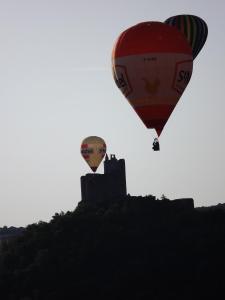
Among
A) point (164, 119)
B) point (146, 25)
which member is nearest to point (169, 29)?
point (146, 25)

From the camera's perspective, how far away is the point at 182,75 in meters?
59.1

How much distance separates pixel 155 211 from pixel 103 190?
→ 24.4ft

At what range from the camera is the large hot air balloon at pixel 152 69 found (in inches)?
2287

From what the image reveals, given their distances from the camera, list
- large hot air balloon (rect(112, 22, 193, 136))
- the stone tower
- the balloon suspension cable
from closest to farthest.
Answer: the balloon suspension cable, large hot air balloon (rect(112, 22, 193, 136)), the stone tower

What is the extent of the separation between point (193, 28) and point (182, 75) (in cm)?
1208

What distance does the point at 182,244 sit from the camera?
4614 inches

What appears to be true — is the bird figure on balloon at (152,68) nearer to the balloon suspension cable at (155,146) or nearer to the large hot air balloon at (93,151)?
the balloon suspension cable at (155,146)

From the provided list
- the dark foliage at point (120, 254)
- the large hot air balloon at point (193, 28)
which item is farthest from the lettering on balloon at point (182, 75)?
the dark foliage at point (120, 254)

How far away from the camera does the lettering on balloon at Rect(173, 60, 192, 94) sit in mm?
58750

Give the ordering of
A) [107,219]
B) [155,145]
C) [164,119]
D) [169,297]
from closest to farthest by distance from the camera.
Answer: [155,145] → [164,119] → [169,297] → [107,219]

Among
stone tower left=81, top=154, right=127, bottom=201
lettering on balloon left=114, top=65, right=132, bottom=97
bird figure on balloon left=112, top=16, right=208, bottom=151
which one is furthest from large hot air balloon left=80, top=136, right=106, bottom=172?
bird figure on balloon left=112, top=16, right=208, bottom=151

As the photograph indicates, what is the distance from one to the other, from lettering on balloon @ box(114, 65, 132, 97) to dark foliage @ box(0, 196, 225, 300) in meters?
46.6

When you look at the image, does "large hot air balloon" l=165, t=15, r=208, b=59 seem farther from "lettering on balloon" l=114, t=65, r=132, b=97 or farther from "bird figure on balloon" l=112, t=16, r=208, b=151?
"lettering on balloon" l=114, t=65, r=132, b=97

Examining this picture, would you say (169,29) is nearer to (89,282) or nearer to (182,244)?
(89,282)
